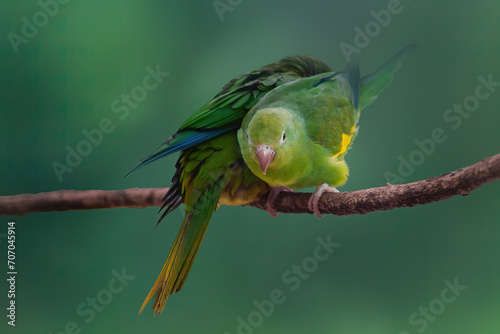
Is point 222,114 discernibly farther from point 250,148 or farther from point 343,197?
point 343,197

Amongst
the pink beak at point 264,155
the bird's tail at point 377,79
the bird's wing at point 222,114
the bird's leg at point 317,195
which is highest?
the bird's wing at point 222,114

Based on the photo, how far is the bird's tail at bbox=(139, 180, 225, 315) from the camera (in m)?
1.17

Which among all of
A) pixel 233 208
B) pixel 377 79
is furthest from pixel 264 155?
pixel 233 208

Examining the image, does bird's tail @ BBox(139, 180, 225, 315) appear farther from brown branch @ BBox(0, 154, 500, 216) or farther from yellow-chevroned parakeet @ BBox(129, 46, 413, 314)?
brown branch @ BBox(0, 154, 500, 216)

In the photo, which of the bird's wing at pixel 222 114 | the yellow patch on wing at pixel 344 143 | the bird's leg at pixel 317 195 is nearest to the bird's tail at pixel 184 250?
the bird's wing at pixel 222 114

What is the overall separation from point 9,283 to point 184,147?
3.13ft

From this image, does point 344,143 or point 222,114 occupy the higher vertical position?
point 222,114

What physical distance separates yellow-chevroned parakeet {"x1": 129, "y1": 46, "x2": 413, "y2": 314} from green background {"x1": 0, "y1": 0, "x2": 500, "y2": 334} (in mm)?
431

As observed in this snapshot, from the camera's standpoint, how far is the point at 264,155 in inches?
41.7

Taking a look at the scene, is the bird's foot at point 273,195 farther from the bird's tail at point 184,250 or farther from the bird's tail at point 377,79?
the bird's tail at point 377,79

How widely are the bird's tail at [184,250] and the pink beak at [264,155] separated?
23 cm

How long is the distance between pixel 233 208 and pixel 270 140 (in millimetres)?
765

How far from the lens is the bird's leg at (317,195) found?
3.85ft

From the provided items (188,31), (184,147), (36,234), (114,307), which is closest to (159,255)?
(114,307)
